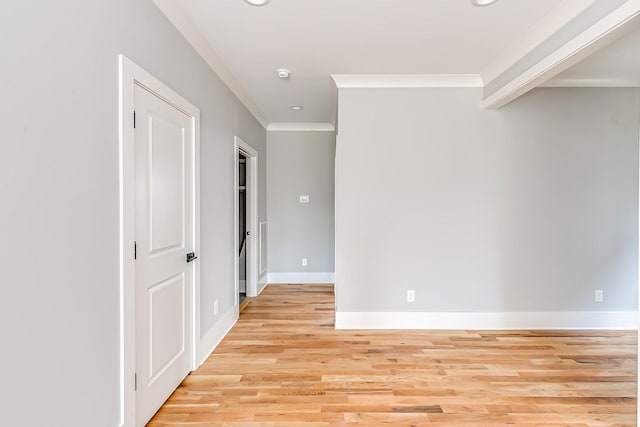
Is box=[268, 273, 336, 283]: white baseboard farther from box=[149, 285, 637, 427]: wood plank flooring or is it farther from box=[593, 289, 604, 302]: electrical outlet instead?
Result: box=[593, 289, 604, 302]: electrical outlet

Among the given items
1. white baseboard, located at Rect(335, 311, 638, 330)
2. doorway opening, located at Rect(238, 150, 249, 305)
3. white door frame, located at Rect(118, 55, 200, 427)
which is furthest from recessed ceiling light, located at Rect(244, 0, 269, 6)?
doorway opening, located at Rect(238, 150, 249, 305)

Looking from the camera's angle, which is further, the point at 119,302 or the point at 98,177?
the point at 119,302

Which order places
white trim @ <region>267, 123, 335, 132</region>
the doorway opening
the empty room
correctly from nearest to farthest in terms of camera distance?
the empty room → the doorway opening → white trim @ <region>267, 123, 335, 132</region>

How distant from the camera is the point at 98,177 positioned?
1504 millimetres

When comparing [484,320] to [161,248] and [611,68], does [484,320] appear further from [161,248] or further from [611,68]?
[161,248]

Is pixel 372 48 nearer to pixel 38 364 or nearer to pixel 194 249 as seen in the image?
pixel 194 249

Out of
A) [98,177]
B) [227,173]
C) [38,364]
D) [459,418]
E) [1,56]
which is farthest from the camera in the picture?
[227,173]

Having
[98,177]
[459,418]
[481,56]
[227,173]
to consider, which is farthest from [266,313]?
[481,56]

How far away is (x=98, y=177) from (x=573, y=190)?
4.05 meters

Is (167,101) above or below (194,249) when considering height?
above

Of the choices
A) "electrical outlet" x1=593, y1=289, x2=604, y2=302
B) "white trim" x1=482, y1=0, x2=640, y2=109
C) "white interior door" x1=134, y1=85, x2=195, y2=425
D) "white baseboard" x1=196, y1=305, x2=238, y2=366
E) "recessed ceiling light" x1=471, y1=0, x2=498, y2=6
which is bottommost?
"white baseboard" x1=196, y1=305, x2=238, y2=366

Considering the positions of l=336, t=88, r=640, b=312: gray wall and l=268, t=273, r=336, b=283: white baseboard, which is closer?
l=336, t=88, r=640, b=312: gray wall

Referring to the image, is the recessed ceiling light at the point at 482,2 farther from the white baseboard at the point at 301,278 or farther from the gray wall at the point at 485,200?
the white baseboard at the point at 301,278

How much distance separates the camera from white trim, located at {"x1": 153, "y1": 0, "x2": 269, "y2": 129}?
2.12 metres
